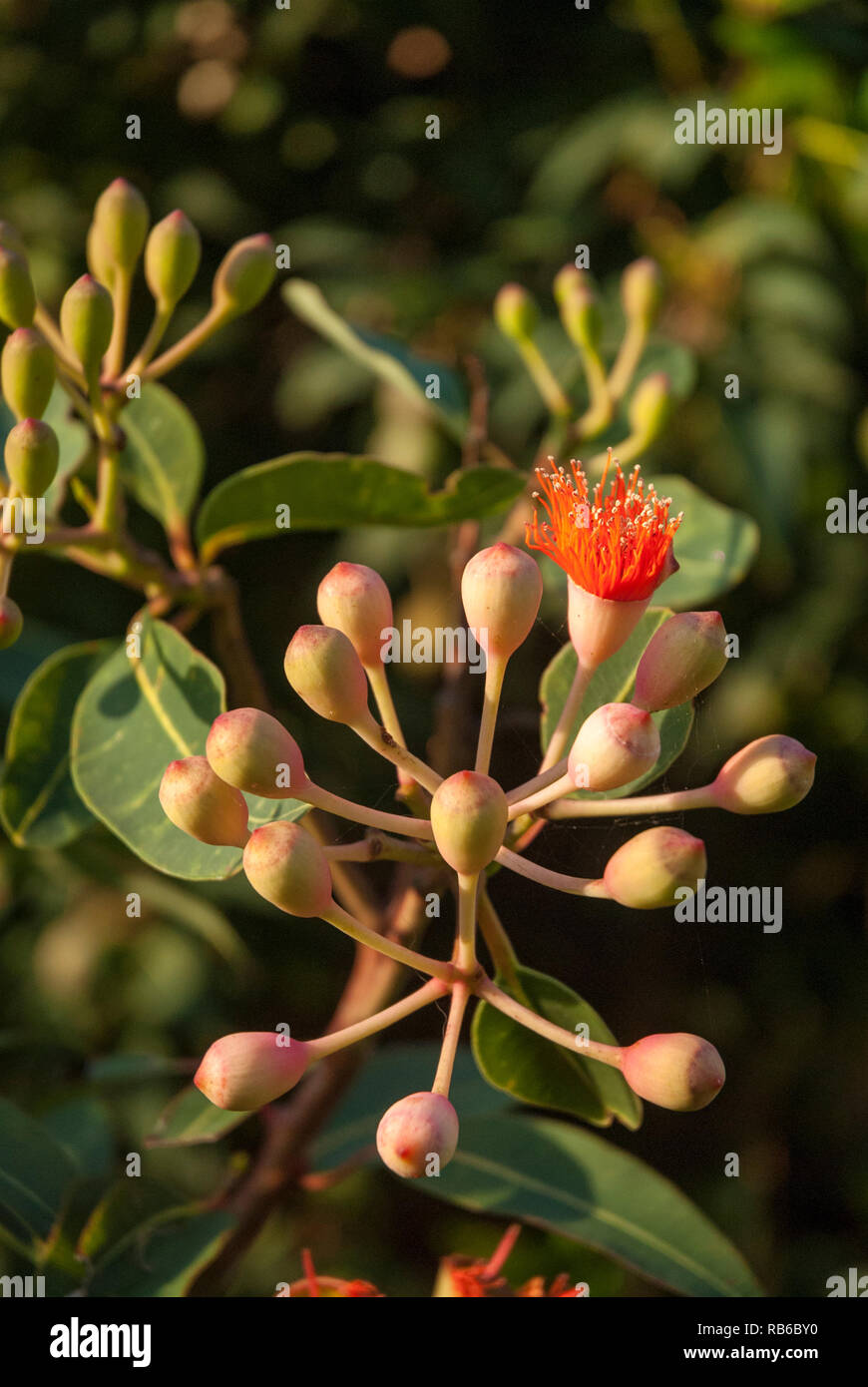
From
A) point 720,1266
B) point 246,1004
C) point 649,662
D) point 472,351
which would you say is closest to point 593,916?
point 246,1004

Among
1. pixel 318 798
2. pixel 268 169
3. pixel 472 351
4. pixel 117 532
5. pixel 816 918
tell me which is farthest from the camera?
pixel 816 918

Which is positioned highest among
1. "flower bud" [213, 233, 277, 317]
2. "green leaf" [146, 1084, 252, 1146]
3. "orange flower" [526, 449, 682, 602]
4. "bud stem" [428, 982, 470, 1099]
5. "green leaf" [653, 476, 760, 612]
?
"flower bud" [213, 233, 277, 317]

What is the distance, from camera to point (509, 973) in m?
0.87

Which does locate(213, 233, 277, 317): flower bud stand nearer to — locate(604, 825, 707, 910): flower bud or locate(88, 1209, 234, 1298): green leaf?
locate(604, 825, 707, 910): flower bud

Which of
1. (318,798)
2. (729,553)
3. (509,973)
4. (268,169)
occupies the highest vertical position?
(268,169)

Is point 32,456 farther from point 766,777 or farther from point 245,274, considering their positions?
point 766,777

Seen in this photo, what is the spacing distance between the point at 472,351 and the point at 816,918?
1.28 meters

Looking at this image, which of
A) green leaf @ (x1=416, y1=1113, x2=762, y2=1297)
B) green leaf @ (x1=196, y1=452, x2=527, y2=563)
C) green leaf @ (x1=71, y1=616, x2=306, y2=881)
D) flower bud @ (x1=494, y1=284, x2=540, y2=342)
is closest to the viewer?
green leaf @ (x1=71, y1=616, x2=306, y2=881)

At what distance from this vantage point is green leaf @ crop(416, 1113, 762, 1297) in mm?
1149

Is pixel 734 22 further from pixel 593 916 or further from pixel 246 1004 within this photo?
pixel 246 1004

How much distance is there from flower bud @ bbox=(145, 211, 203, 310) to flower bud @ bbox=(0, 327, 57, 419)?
0.19 m

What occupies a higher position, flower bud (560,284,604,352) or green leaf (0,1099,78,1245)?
flower bud (560,284,604,352)

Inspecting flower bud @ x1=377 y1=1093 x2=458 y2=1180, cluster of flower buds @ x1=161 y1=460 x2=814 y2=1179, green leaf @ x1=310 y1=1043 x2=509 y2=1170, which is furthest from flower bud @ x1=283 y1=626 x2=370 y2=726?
green leaf @ x1=310 y1=1043 x2=509 y2=1170

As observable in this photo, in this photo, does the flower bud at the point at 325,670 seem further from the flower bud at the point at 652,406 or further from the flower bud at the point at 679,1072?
the flower bud at the point at 652,406
